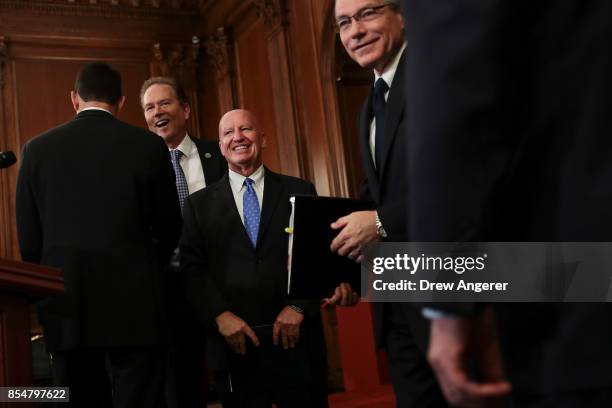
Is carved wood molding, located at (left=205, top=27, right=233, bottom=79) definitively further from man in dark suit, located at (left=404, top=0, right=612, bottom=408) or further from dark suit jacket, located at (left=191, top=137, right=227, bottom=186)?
man in dark suit, located at (left=404, top=0, right=612, bottom=408)

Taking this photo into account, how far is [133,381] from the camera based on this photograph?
2.99 meters

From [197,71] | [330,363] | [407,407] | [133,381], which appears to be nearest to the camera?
[407,407]

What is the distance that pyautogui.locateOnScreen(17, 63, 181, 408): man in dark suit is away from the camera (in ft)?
9.65

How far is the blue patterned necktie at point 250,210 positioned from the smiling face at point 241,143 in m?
0.08

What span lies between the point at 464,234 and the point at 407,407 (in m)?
1.15

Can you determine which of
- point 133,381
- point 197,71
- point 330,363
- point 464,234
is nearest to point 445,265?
point 464,234

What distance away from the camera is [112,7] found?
877cm

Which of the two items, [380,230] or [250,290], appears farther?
[250,290]

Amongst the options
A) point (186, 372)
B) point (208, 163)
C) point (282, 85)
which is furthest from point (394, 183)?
point (282, 85)

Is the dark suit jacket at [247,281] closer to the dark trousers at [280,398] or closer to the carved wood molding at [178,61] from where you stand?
the dark trousers at [280,398]

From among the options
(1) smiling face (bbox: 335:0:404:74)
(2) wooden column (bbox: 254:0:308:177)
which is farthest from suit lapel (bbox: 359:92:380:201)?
(2) wooden column (bbox: 254:0:308:177)

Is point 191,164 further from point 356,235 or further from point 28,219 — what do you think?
point 356,235

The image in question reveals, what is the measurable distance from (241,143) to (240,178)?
0.53ft

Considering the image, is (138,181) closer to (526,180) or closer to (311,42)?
(526,180)
